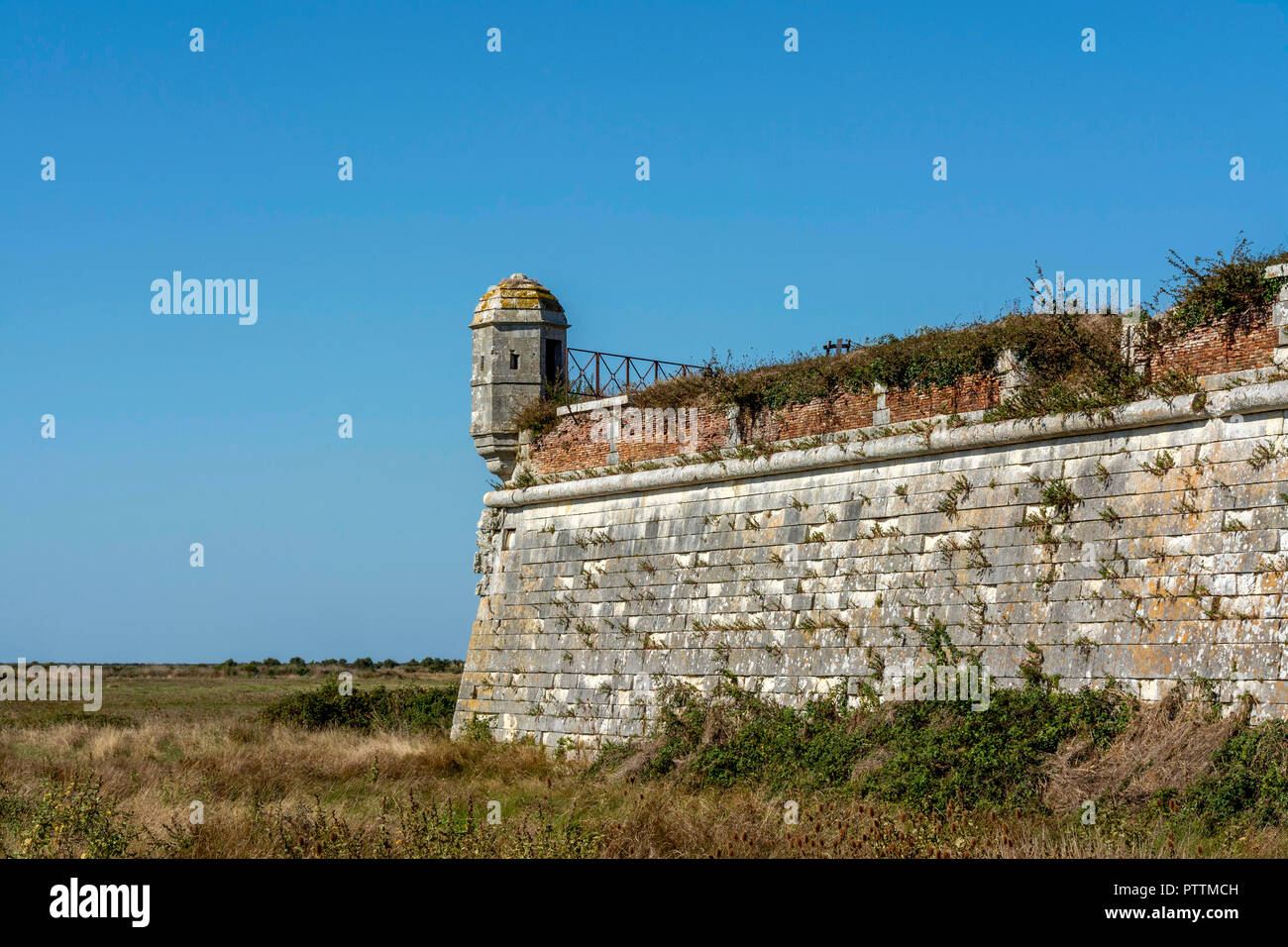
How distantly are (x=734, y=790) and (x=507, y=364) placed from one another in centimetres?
885

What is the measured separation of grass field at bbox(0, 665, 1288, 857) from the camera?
10375 millimetres

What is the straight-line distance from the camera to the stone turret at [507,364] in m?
21.2

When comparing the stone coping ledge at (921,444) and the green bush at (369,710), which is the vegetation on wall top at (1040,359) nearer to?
the stone coping ledge at (921,444)

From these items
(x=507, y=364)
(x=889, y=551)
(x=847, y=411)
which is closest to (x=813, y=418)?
(x=847, y=411)

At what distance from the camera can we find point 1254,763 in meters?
10.8

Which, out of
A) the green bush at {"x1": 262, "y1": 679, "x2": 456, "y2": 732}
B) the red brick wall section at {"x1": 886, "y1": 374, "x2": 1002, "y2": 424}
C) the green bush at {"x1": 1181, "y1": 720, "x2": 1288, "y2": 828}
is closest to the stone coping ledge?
the red brick wall section at {"x1": 886, "y1": 374, "x2": 1002, "y2": 424}

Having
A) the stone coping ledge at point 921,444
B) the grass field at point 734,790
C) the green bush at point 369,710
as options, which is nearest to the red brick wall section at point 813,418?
A: the stone coping ledge at point 921,444

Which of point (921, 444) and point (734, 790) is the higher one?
point (921, 444)

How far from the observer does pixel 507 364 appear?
21219mm

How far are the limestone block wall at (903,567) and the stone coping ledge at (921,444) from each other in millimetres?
28

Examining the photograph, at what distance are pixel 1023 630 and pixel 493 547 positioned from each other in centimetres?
1007

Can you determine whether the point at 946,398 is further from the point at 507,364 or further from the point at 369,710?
the point at 369,710
